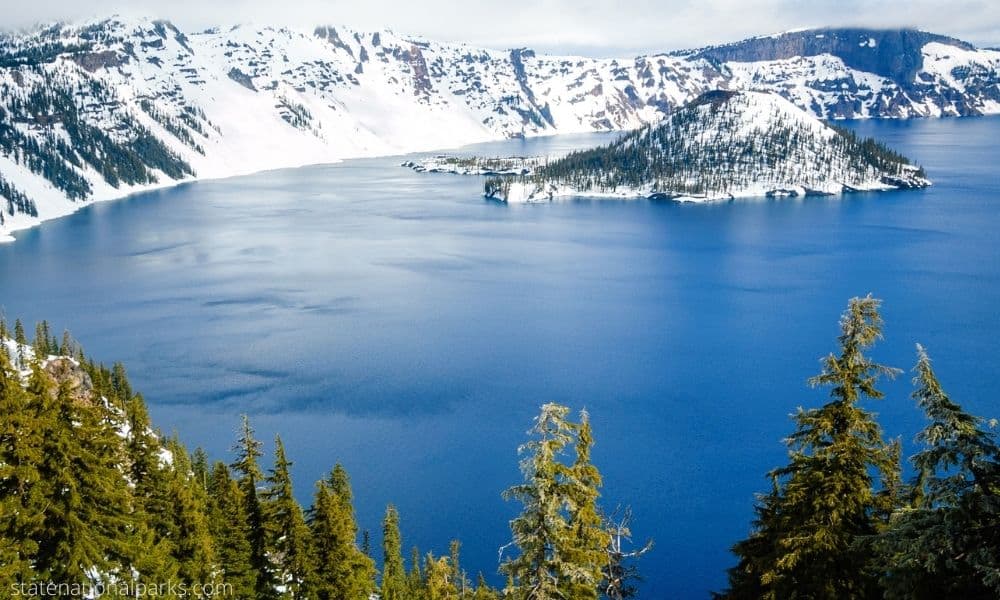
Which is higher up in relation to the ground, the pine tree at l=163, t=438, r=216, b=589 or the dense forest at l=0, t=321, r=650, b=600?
the dense forest at l=0, t=321, r=650, b=600

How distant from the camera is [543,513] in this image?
48.6 ft

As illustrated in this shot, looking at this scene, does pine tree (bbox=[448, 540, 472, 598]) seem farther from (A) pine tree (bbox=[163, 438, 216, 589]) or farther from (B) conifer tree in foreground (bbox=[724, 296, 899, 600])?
(B) conifer tree in foreground (bbox=[724, 296, 899, 600])

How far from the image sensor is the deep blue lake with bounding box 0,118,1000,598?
176ft

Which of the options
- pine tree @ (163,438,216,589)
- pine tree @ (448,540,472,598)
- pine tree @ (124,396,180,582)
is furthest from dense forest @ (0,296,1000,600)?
pine tree @ (448,540,472,598)

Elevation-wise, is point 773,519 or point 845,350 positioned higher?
point 845,350

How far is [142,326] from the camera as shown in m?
97.0

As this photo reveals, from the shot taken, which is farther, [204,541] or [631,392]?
[631,392]

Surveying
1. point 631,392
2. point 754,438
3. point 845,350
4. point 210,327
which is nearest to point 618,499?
point 754,438

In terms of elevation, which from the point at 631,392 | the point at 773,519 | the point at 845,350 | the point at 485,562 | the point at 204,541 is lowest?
the point at 485,562

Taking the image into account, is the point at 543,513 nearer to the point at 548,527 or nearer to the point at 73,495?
the point at 548,527

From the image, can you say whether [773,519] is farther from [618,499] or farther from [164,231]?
[164,231]

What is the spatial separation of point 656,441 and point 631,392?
11.4 m

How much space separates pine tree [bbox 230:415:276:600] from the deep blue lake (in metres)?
19.9

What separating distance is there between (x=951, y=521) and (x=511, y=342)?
77.0 m
